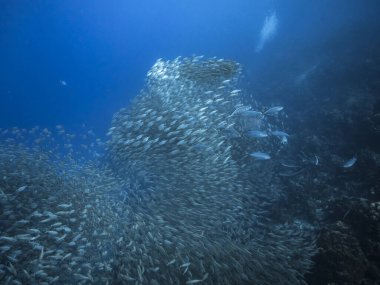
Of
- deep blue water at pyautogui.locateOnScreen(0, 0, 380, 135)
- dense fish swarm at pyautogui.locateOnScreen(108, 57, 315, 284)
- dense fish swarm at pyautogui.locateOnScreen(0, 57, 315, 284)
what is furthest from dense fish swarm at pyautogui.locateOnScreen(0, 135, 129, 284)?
deep blue water at pyautogui.locateOnScreen(0, 0, 380, 135)

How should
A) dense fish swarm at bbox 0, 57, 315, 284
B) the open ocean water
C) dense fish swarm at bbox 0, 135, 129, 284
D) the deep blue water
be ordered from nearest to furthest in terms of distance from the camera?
dense fish swarm at bbox 0, 135, 129, 284, dense fish swarm at bbox 0, 57, 315, 284, the open ocean water, the deep blue water

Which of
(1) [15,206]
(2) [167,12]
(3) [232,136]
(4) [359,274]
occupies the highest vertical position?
(2) [167,12]

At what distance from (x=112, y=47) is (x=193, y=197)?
3554 inches

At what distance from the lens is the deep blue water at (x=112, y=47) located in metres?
34.9

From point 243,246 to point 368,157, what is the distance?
7114mm

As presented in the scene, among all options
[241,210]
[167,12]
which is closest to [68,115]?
[241,210]

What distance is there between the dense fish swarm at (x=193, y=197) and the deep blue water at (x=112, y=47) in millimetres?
13714

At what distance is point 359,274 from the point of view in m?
Answer: 6.76

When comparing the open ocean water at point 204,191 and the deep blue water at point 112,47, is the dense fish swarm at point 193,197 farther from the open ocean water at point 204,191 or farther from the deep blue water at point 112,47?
the deep blue water at point 112,47

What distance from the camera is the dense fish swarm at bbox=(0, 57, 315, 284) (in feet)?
19.9

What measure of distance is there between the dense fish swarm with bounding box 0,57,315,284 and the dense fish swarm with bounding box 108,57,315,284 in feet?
0.10

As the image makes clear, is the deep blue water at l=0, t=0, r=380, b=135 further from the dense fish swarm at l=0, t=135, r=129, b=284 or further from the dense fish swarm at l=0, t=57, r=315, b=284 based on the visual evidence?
the dense fish swarm at l=0, t=135, r=129, b=284

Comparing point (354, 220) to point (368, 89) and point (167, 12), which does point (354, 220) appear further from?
point (167, 12)

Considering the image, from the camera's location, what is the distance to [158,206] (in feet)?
26.2
